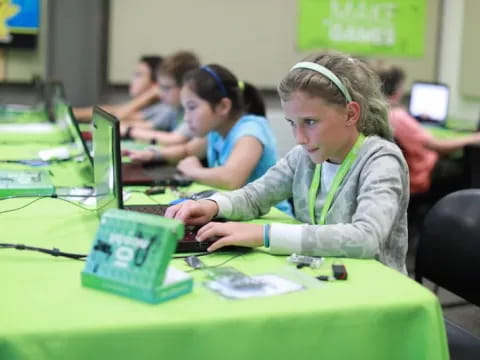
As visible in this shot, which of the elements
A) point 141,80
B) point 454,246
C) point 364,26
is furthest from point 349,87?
point 364,26

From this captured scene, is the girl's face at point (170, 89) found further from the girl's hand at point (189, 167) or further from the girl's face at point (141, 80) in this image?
the girl's hand at point (189, 167)

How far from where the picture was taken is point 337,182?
1673 mm

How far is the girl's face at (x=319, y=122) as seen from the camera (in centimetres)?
159

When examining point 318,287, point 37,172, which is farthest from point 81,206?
point 318,287

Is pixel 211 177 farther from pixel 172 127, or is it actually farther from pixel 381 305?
pixel 172 127

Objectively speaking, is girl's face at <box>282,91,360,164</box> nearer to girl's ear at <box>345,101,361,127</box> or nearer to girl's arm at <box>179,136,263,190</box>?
girl's ear at <box>345,101,361,127</box>

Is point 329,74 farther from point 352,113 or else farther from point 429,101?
point 429,101

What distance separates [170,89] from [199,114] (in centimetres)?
140

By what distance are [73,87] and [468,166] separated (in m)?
3.05

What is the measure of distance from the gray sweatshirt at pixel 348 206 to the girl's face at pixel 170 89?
213cm

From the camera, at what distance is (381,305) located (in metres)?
1.17

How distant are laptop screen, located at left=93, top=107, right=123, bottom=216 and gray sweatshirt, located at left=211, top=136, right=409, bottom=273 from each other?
0.96 ft

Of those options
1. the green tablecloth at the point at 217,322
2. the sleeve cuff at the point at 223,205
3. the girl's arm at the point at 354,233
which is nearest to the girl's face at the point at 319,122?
the girl's arm at the point at 354,233

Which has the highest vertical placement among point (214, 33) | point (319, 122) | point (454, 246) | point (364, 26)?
point (364, 26)
